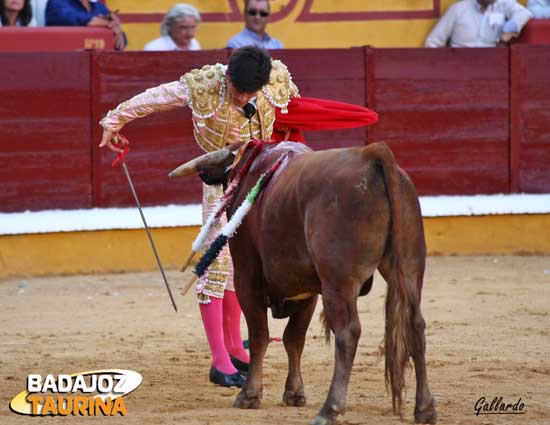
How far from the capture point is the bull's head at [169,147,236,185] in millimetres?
4441

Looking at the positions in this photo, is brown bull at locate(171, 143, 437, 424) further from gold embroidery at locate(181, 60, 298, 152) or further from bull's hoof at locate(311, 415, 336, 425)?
gold embroidery at locate(181, 60, 298, 152)

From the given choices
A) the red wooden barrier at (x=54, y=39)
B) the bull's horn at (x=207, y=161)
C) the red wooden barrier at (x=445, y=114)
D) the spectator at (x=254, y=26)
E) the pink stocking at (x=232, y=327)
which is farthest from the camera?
the red wooden barrier at (x=445, y=114)

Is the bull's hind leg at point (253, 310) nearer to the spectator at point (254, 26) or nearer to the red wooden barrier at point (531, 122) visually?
the spectator at point (254, 26)

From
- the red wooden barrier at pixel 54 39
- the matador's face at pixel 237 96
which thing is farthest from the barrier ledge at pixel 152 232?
the matador's face at pixel 237 96

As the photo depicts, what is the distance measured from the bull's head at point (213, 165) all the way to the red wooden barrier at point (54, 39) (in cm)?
333

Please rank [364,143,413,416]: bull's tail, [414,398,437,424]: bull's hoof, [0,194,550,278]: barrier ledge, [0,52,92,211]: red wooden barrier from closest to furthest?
[364,143,413,416]: bull's tail
[414,398,437,424]: bull's hoof
[0,194,550,278]: barrier ledge
[0,52,92,211]: red wooden barrier

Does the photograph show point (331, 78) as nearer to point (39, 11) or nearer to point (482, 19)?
point (482, 19)

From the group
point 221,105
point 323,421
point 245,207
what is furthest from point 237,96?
point 323,421

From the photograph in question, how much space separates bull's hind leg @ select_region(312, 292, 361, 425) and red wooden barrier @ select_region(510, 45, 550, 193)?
4.66 meters

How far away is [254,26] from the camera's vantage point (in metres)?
7.91

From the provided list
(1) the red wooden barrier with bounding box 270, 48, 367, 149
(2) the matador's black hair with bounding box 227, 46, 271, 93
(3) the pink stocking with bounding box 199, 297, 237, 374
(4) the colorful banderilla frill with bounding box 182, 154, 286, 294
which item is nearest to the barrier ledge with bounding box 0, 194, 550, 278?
(1) the red wooden barrier with bounding box 270, 48, 367, 149

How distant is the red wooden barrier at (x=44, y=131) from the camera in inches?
290

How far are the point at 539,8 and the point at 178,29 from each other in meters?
2.43

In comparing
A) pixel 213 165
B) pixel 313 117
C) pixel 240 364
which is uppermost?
pixel 313 117
